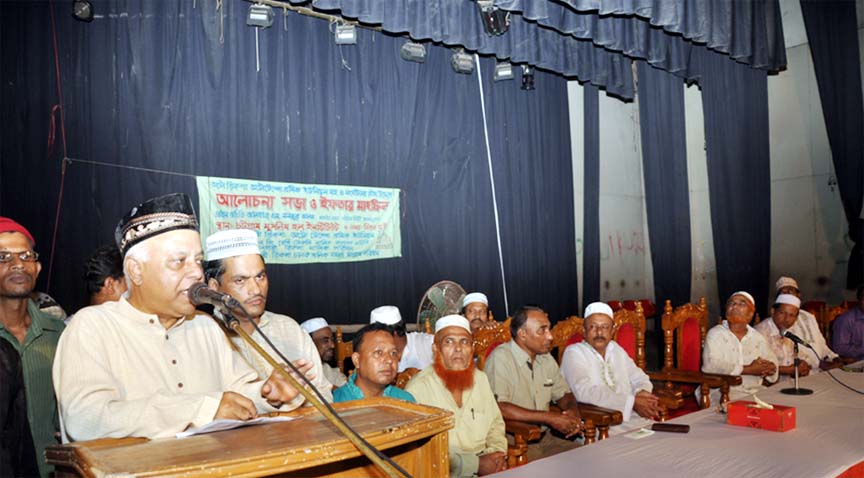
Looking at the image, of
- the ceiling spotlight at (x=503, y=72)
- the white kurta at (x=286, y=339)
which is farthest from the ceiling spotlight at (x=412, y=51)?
the white kurta at (x=286, y=339)

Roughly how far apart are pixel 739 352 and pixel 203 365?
392cm

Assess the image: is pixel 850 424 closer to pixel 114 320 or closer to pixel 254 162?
pixel 114 320

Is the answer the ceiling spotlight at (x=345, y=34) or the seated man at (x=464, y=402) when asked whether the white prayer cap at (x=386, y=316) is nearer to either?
the seated man at (x=464, y=402)

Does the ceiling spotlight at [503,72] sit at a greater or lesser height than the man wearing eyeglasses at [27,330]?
greater

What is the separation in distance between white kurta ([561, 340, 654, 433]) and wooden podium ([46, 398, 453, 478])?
245cm

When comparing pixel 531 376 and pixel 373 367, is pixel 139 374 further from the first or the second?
pixel 531 376

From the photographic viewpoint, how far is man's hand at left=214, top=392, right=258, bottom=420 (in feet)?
4.65

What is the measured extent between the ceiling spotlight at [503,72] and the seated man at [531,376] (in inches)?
144

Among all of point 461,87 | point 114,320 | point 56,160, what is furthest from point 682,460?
point 461,87

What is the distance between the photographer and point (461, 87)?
6.70 m

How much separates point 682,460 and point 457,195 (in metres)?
4.59

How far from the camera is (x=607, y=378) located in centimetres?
394

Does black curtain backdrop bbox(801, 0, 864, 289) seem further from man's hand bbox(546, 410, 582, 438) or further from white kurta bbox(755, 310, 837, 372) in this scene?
→ man's hand bbox(546, 410, 582, 438)

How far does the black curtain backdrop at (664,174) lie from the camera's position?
7840 mm
